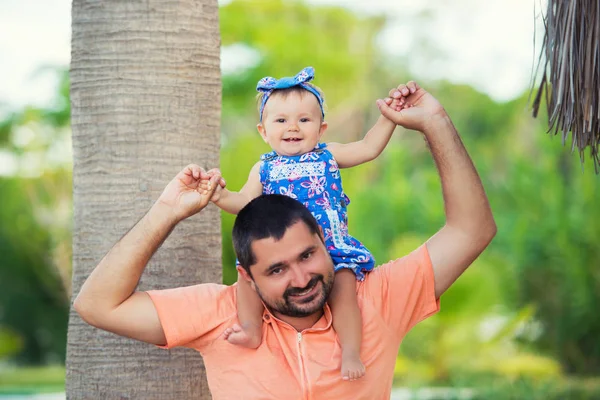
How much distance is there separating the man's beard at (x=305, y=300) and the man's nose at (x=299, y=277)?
0.01 metres

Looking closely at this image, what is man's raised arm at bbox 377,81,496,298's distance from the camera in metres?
3.35

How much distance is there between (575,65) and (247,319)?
1.74 metres

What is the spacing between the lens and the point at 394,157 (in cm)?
1672

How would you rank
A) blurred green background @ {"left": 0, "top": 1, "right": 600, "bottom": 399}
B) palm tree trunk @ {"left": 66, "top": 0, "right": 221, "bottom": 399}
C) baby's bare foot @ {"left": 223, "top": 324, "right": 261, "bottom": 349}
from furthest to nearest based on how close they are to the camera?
blurred green background @ {"left": 0, "top": 1, "right": 600, "bottom": 399}, palm tree trunk @ {"left": 66, "top": 0, "right": 221, "bottom": 399}, baby's bare foot @ {"left": 223, "top": 324, "right": 261, "bottom": 349}

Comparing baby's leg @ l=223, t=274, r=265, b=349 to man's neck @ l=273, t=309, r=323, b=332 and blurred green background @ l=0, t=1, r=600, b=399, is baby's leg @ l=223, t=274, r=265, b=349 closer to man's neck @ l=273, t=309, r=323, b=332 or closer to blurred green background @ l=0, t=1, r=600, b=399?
man's neck @ l=273, t=309, r=323, b=332

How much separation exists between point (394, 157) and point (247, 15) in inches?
744

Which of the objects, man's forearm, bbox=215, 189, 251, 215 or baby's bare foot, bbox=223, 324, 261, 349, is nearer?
baby's bare foot, bbox=223, 324, 261, 349

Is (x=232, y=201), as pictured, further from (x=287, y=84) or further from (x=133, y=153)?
(x=133, y=153)

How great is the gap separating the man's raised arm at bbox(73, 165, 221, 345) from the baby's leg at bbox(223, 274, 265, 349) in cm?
28

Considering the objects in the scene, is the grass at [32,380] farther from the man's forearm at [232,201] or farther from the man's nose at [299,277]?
the man's nose at [299,277]

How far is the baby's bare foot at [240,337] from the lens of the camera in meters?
3.22

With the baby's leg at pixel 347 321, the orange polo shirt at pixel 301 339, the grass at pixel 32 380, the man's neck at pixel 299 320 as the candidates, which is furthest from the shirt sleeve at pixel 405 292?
the grass at pixel 32 380

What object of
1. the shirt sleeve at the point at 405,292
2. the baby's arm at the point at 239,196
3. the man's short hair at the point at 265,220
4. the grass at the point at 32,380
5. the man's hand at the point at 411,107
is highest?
the man's hand at the point at 411,107

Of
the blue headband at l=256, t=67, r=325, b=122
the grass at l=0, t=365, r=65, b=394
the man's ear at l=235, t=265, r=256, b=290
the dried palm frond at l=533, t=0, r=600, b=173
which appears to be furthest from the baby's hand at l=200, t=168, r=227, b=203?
the grass at l=0, t=365, r=65, b=394
